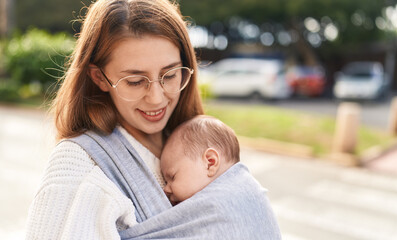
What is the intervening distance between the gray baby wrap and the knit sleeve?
73mm

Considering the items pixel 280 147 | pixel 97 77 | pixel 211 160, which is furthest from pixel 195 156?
pixel 280 147

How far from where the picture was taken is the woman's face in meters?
1.54

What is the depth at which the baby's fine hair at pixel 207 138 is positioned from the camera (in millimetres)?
1727

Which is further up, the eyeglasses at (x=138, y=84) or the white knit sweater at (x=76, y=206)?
the eyeglasses at (x=138, y=84)

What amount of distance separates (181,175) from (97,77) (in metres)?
0.52

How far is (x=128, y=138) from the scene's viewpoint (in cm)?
167

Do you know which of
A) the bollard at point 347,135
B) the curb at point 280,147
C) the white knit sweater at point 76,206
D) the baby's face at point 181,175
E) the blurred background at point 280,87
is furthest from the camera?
the curb at point 280,147

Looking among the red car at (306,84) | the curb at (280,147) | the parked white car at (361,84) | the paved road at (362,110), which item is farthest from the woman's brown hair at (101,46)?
the red car at (306,84)

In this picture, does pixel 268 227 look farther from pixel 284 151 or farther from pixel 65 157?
pixel 284 151

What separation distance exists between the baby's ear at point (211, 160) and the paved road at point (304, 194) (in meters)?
2.31

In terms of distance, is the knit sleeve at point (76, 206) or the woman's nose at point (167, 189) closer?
the knit sleeve at point (76, 206)

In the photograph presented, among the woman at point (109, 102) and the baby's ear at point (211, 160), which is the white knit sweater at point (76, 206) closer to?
the woman at point (109, 102)

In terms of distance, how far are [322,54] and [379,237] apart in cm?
2478

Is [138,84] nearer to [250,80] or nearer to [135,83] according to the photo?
[135,83]
